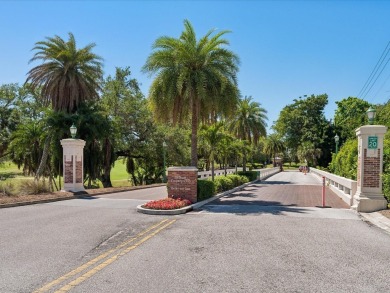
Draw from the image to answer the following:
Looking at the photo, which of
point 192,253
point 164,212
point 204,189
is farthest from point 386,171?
point 192,253

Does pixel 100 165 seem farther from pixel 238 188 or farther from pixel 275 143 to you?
pixel 275 143

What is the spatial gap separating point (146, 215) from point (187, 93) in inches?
261

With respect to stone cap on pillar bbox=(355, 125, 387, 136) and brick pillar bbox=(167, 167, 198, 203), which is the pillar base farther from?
brick pillar bbox=(167, 167, 198, 203)

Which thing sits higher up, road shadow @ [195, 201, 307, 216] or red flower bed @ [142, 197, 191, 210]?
red flower bed @ [142, 197, 191, 210]

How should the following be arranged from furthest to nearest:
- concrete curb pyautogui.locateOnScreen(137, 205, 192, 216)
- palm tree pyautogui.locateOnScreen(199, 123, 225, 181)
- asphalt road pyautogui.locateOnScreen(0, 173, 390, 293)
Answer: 1. palm tree pyautogui.locateOnScreen(199, 123, 225, 181)
2. concrete curb pyautogui.locateOnScreen(137, 205, 192, 216)
3. asphalt road pyautogui.locateOnScreen(0, 173, 390, 293)

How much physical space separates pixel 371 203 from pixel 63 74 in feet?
74.6

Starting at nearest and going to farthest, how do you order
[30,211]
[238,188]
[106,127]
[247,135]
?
[30,211], [238,188], [106,127], [247,135]

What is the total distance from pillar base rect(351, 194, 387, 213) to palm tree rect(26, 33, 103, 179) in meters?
21.5

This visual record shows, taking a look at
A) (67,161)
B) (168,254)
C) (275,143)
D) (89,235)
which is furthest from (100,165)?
(275,143)

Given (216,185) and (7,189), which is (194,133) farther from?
(7,189)

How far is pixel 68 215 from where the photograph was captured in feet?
40.0

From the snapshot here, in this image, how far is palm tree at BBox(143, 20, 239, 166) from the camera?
663 inches

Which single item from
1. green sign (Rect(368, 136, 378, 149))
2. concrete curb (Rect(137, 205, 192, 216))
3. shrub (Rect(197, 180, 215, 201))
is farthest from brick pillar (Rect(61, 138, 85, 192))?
green sign (Rect(368, 136, 378, 149))

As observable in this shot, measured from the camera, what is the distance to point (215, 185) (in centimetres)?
1897
